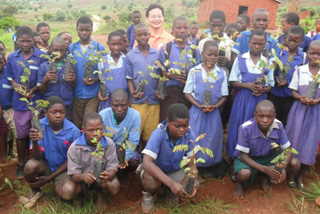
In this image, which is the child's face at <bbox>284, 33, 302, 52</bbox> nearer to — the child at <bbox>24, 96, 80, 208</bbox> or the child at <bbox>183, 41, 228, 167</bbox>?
the child at <bbox>183, 41, 228, 167</bbox>

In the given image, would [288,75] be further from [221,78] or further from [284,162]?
[284,162]

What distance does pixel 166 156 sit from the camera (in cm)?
332

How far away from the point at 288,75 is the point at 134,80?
6.61 ft

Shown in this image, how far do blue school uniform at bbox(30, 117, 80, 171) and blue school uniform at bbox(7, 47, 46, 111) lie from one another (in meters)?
0.81

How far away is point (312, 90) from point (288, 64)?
0.51 m

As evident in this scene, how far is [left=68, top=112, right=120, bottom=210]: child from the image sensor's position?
10.5ft

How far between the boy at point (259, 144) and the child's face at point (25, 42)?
113 inches

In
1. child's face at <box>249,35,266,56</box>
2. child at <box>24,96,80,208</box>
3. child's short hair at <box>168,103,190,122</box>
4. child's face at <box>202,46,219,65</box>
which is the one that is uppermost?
child's face at <box>249,35,266,56</box>

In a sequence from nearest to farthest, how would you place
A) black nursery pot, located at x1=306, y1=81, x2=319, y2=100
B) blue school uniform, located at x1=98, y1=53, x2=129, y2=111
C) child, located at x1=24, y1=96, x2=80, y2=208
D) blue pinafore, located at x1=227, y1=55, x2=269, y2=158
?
child, located at x1=24, y1=96, x2=80, y2=208, black nursery pot, located at x1=306, y1=81, x2=319, y2=100, blue pinafore, located at x1=227, y1=55, x2=269, y2=158, blue school uniform, located at x1=98, y1=53, x2=129, y2=111

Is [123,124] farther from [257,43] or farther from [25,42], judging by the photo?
[257,43]

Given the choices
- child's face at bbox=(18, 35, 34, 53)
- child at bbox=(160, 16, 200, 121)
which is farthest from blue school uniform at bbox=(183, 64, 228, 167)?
child's face at bbox=(18, 35, 34, 53)

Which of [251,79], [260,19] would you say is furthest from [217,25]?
[251,79]

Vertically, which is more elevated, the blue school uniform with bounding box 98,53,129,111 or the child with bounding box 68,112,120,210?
the blue school uniform with bounding box 98,53,129,111

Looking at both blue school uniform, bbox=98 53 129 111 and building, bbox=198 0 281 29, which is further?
building, bbox=198 0 281 29
